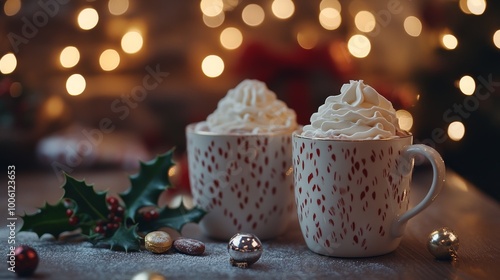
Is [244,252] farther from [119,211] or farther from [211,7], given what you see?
[211,7]

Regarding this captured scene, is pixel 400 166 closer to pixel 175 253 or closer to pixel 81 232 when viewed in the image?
pixel 175 253

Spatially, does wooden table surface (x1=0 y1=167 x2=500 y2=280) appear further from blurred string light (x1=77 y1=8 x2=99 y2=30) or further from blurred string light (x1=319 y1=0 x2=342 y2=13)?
blurred string light (x1=319 y1=0 x2=342 y2=13)

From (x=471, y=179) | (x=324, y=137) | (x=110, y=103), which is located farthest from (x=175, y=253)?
(x=110, y=103)

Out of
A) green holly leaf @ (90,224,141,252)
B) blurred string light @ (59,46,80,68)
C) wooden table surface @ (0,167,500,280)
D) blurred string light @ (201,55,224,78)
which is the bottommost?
wooden table surface @ (0,167,500,280)

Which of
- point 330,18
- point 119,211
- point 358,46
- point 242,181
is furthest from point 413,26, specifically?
point 119,211

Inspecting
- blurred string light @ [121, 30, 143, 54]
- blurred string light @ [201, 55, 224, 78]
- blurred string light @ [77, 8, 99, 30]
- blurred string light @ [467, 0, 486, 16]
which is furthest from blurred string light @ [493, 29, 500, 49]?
blurred string light @ [77, 8, 99, 30]

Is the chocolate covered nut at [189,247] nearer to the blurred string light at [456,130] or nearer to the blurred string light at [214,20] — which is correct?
the blurred string light at [456,130]
